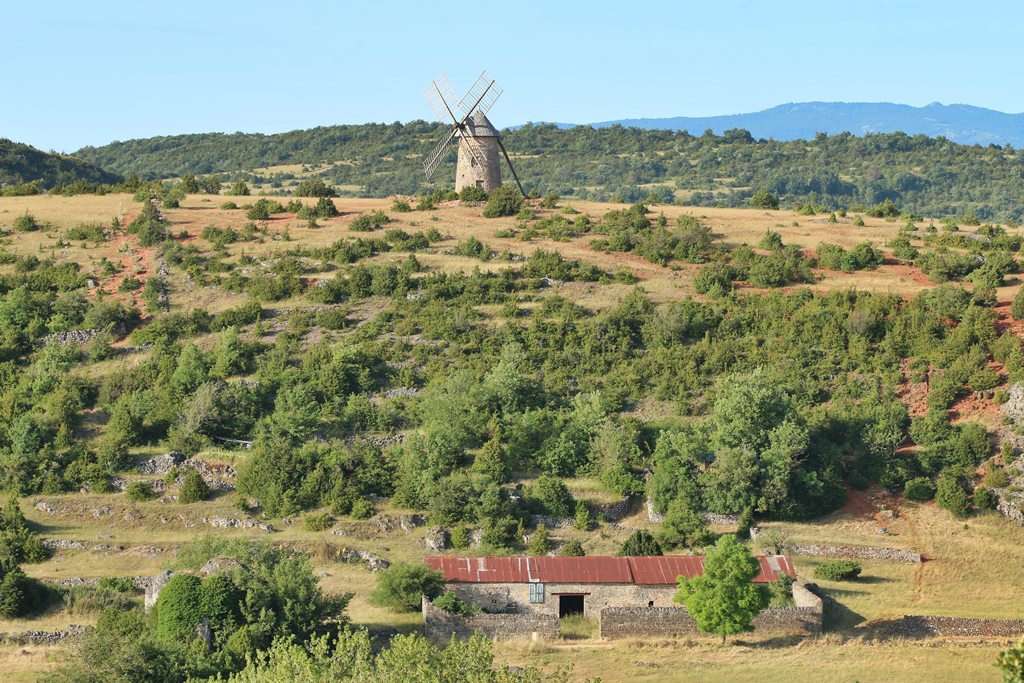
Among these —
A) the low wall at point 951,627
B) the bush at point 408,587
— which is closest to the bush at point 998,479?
the low wall at point 951,627

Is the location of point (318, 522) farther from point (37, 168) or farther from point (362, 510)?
point (37, 168)

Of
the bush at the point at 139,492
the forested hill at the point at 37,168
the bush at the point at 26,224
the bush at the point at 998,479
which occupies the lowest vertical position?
the bush at the point at 139,492

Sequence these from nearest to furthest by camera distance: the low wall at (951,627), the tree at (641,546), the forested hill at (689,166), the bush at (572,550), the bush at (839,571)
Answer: the low wall at (951,627)
the bush at (839,571)
the tree at (641,546)
the bush at (572,550)
the forested hill at (689,166)

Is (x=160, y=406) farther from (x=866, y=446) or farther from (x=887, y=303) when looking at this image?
(x=887, y=303)

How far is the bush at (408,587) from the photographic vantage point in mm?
42031

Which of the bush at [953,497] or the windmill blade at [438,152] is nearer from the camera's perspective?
the bush at [953,497]

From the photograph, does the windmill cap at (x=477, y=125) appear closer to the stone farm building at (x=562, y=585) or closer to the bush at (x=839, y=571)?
the bush at (x=839, y=571)

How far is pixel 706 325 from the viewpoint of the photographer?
67812 mm

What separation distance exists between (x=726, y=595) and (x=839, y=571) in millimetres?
9523

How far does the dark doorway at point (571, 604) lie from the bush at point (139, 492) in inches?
813

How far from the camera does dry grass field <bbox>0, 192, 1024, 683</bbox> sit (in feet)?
125

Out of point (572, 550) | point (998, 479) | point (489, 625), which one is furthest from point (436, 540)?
point (998, 479)

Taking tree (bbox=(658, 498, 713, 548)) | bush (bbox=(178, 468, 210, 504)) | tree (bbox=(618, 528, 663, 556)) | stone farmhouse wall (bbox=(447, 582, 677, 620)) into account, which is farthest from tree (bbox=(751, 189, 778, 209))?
stone farmhouse wall (bbox=(447, 582, 677, 620))

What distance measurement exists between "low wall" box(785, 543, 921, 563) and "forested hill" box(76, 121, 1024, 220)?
103m
